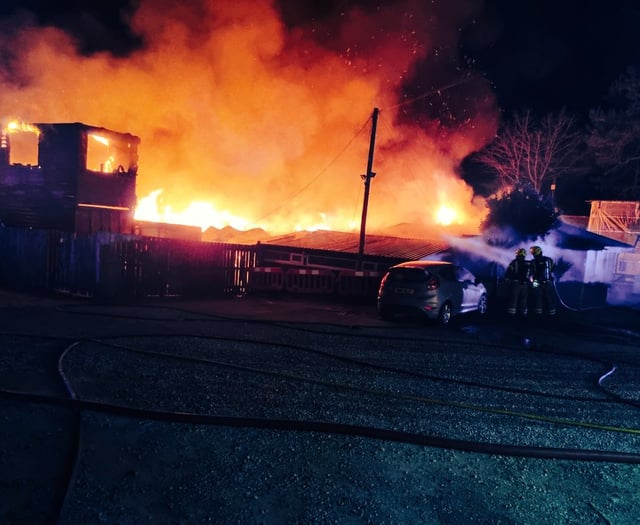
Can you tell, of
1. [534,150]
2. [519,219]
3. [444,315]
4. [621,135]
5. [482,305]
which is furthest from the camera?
[534,150]

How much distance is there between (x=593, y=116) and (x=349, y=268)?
2129 cm

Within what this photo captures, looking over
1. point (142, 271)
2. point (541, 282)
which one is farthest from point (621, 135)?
point (142, 271)

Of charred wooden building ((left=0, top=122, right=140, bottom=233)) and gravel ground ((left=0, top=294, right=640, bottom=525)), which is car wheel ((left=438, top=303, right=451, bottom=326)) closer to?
gravel ground ((left=0, top=294, right=640, bottom=525))

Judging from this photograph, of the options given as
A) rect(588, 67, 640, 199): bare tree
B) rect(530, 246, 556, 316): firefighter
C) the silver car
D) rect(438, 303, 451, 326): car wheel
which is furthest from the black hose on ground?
rect(588, 67, 640, 199): bare tree

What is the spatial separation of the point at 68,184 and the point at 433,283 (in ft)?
48.6

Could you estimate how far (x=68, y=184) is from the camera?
19484 millimetres

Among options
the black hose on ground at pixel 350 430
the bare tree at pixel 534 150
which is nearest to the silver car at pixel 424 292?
the black hose on ground at pixel 350 430

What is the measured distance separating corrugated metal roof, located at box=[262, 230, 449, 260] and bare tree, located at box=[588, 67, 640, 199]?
17799mm

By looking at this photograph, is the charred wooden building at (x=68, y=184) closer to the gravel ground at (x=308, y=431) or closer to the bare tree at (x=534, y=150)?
the gravel ground at (x=308, y=431)

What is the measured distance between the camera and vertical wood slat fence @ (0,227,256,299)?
13445mm

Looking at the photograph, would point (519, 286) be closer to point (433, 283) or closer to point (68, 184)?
point (433, 283)

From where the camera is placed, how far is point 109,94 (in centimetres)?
2683

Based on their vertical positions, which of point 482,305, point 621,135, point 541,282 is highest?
point 621,135

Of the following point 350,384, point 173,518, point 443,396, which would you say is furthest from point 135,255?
point 173,518
